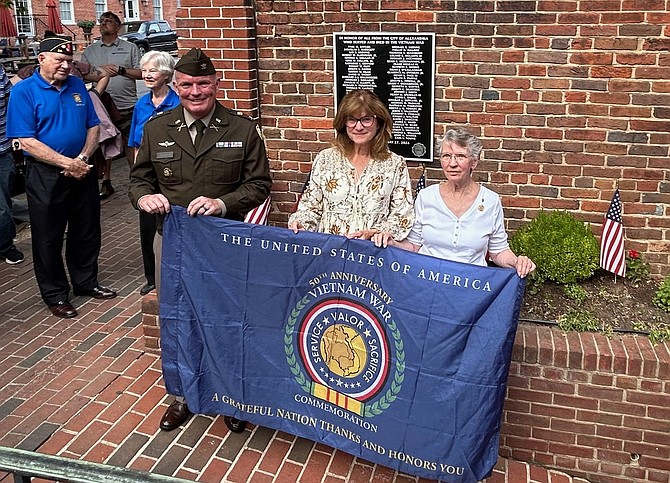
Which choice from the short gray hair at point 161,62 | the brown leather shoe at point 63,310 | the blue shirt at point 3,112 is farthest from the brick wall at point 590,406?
the blue shirt at point 3,112

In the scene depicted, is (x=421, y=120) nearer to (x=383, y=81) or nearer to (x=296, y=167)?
(x=383, y=81)

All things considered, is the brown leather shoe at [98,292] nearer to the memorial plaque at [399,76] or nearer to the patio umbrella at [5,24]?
the memorial plaque at [399,76]

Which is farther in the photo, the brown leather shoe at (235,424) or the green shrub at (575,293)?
the green shrub at (575,293)

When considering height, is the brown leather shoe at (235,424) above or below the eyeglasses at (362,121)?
below

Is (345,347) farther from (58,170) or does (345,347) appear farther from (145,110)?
(58,170)

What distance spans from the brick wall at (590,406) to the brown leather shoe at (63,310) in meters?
3.55

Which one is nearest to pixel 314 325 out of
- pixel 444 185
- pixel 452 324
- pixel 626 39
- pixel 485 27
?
pixel 452 324

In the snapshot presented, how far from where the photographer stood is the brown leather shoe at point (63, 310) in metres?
5.42

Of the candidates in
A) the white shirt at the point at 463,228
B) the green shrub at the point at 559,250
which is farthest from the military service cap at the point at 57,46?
the green shrub at the point at 559,250

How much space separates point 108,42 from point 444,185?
5.69m

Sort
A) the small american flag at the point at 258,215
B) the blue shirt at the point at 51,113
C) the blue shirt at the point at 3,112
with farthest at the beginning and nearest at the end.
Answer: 1. the blue shirt at the point at 3,112
2. the blue shirt at the point at 51,113
3. the small american flag at the point at 258,215

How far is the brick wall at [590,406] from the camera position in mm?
3518

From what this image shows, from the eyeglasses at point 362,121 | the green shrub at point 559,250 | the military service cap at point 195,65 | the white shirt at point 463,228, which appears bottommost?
the green shrub at point 559,250

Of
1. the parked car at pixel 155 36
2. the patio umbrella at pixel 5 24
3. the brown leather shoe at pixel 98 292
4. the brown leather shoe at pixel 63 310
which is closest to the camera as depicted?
the brown leather shoe at pixel 63 310
